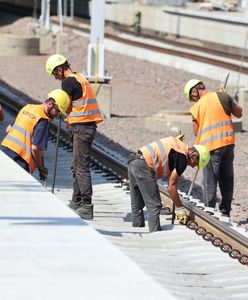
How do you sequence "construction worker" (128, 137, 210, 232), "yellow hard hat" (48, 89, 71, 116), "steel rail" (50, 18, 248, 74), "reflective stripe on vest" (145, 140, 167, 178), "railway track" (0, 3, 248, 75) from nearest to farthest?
"construction worker" (128, 137, 210, 232)
"reflective stripe on vest" (145, 140, 167, 178)
"yellow hard hat" (48, 89, 71, 116)
"steel rail" (50, 18, 248, 74)
"railway track" (0, 3, 248, 75)

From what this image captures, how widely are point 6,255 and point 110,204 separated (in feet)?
18.3

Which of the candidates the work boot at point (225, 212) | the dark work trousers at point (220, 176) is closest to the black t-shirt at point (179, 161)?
the dark work trousers at point (220, 176)

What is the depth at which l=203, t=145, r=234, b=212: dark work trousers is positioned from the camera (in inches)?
521

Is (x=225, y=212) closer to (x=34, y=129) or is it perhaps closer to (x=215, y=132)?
(x=215, y=132)

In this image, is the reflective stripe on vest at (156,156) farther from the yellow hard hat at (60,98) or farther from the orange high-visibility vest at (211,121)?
the orange high-visibility vest at (211,121)

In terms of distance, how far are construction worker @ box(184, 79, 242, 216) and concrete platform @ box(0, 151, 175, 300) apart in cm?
368

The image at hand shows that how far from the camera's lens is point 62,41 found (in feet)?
133

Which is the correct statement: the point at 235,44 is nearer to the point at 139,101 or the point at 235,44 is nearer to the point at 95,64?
the point at 139,101

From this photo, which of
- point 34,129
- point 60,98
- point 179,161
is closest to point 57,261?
point 179,161

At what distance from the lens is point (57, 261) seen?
7.78 metres

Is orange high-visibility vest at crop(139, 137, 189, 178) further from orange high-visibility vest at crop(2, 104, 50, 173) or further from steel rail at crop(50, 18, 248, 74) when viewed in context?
steel rail at crop(50, 18, 248, 74)

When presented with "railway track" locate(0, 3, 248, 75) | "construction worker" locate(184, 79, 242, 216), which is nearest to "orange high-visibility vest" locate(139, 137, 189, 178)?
"construction worker" locate(184, 79, 242, 216)

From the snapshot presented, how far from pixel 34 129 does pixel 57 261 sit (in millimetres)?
4145

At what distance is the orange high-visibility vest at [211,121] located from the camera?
13148mm
